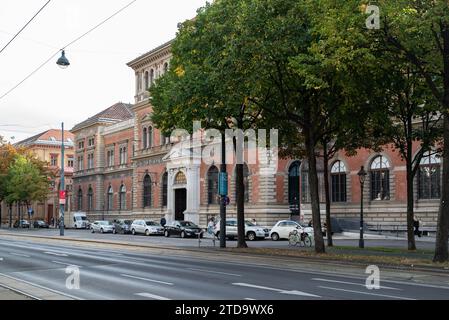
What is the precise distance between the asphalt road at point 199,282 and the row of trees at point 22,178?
62478 millimetres

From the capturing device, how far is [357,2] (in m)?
20.0

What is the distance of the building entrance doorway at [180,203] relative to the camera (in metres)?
66.2

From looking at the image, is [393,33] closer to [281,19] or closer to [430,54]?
[430,54]

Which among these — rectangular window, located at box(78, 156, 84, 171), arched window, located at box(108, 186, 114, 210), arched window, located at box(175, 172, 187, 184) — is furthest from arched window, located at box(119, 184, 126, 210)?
arched window, located at box(175, 172, 187, 184)

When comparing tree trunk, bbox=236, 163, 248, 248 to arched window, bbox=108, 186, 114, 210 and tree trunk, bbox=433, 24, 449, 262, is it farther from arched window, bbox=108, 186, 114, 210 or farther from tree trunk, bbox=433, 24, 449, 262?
arched window, bbox=108, 186, 114, 210

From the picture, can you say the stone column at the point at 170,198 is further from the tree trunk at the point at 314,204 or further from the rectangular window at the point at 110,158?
the tree trunk at the point at 314,204

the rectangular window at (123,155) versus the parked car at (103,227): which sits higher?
the rectangular window at (123,155)

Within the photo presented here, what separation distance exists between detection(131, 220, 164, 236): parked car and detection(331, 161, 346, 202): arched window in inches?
637

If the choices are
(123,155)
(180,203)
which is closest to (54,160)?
(123,155)

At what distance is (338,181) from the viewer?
170 feet

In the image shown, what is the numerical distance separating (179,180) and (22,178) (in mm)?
27557

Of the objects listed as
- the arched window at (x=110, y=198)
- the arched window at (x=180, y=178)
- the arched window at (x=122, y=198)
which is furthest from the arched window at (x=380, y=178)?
the arched window at (x=110, y=198)
